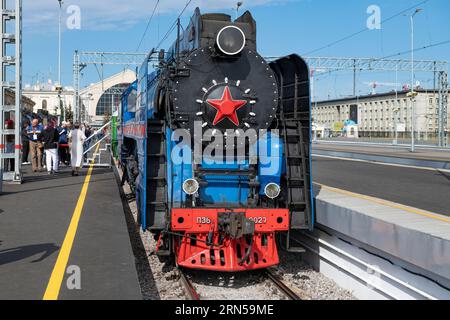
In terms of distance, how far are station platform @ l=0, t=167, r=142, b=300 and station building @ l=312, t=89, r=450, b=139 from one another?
61.2 meters

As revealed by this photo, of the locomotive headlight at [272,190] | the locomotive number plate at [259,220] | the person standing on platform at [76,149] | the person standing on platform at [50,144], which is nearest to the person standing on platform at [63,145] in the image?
the person standing on platform at [76,149]

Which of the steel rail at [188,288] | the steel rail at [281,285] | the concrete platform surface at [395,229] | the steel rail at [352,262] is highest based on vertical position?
the concrete platform surface at [395,229]

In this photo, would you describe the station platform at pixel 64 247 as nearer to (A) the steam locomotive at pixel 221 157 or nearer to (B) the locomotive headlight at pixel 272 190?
(A) the steam locomotive at pixel 221 157

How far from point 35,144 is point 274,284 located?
12.7m

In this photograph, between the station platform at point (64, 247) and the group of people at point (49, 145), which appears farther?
the group of people at point (49, 145)

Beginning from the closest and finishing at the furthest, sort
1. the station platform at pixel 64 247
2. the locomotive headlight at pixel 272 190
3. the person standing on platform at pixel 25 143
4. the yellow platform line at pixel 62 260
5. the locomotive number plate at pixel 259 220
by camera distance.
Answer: the yellow platform line at pixel 62 260, the station platform at pixel 64 247, the locomotive number plate at pixel 259 220, the locomotive headlight at pixel 272 190, the person standing on platform at pixel 25 143

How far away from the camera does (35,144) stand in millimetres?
18219

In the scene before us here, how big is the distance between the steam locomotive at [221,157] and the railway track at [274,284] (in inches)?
10.9

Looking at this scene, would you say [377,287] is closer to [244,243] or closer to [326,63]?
[244,243]

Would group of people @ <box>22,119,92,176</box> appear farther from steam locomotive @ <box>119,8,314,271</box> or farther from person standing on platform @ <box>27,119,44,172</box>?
steam locomotive @ <box>119,8,314,271</box>

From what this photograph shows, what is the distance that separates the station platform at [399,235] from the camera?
20.2ft
